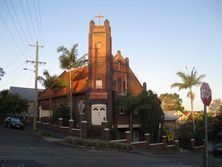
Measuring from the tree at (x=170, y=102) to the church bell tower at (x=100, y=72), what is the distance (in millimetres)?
77675

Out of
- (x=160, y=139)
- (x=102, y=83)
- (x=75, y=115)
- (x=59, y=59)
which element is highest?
(x=59, y=59)

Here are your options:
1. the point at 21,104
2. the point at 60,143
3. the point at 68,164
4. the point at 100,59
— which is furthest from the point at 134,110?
the point at 68,164

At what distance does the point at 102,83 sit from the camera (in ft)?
133

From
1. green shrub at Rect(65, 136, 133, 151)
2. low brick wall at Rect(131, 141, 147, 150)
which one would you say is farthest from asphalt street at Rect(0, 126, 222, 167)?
low brick wall at Rect(131, 141, 147, 150)

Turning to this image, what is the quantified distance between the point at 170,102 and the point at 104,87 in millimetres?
82594

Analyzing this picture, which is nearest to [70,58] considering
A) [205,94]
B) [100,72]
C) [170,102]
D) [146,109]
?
[100,72]

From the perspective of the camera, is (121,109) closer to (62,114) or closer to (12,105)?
(62,114)

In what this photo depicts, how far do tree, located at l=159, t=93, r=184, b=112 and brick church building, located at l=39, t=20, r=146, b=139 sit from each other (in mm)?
73722

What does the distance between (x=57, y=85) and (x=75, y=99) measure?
3065mm

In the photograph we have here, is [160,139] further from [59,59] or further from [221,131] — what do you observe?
[59,59]

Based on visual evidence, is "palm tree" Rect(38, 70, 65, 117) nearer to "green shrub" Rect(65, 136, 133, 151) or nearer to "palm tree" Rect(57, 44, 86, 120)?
"palm tree" Rect(57, 44, 86, 120)

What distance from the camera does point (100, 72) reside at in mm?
40938

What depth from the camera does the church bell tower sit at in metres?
39.9

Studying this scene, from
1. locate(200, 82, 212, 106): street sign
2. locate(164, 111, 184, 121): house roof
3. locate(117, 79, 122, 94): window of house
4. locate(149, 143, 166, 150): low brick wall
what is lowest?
locate(149, 143, 166, 150): low brick wall
